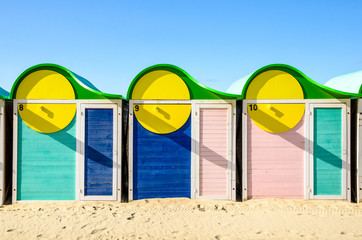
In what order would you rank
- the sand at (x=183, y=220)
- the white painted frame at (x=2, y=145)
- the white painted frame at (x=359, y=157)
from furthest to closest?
the white painted frame at (x=359, y=157)
the white painted frame at (x=2, y=145)
the sand at (x=183, y=220)

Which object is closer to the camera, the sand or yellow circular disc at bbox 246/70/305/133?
the sand

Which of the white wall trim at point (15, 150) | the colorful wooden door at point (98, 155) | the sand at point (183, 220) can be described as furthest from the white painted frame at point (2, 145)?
the colorful wooden door at point (98, 155)

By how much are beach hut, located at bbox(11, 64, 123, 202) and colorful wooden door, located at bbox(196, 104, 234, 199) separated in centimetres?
195

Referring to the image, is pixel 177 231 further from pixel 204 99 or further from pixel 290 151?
pixel 290 151

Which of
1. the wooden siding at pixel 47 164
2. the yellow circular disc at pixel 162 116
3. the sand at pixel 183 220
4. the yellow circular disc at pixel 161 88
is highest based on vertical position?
the yellow circular disc at pixel 161 88

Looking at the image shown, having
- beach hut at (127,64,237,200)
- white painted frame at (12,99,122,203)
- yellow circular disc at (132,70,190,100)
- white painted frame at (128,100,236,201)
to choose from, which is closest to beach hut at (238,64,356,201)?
beach hut at (127,64,237,200)

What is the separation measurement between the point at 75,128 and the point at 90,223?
2.17 meters

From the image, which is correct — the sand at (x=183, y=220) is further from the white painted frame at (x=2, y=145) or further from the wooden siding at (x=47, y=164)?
the white painted frame at (x=2, y=145)

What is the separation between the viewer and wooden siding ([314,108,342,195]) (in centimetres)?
530

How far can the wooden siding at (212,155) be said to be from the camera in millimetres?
5289

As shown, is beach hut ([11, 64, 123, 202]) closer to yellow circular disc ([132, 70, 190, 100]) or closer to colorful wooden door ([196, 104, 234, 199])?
yellow circular disc ([132, 70, 190, 100])

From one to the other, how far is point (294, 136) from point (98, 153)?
4704 mm

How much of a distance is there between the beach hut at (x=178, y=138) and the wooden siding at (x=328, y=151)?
2033 mm

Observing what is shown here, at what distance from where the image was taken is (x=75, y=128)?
206 inches
